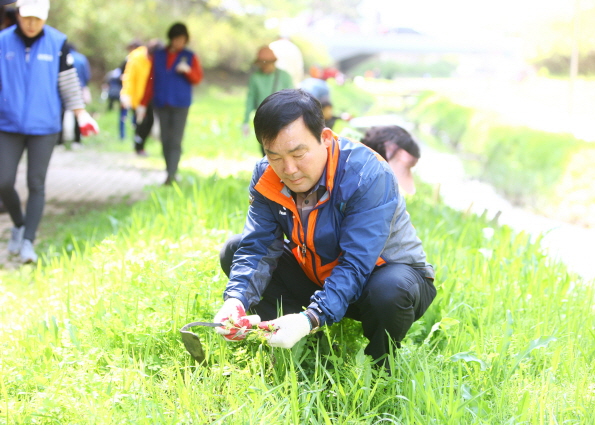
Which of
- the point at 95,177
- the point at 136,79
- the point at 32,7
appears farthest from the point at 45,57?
the point at 95,177

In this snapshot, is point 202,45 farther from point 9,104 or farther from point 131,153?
point 9,104

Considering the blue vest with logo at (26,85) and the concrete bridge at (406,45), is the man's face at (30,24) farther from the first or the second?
the concrete bridge at (406,45)

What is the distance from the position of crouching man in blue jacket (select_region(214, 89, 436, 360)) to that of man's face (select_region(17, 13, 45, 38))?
8.32 ft

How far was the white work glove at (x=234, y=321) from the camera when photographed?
2.47 meters

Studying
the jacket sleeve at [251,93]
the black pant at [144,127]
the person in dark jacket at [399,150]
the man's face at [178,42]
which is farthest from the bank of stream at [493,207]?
the black pant at [144,127]

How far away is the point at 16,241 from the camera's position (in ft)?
16.5

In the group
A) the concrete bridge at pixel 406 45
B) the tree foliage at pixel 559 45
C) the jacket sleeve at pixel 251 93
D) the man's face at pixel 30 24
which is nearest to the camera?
the man's face at pixel 30 24

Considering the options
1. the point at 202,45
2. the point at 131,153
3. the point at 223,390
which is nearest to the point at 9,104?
the point at 223,390

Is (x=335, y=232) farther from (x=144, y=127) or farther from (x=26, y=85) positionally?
(x=144, y=127)

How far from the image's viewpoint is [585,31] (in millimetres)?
26797

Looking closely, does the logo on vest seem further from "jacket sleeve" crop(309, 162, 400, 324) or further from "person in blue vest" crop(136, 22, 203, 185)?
"jacket sleeve" crop(309, 162, 400, 324)

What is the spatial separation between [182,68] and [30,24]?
2662 mm

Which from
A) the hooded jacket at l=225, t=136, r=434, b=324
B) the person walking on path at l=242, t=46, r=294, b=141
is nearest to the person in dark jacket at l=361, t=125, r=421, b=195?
the hooded jacket at l=225, t=136, r=434, b=324

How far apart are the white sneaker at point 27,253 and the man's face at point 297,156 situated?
2.73 meters
